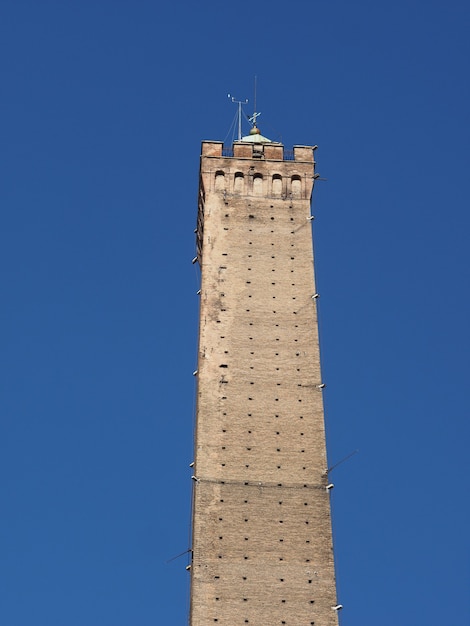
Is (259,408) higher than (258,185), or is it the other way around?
(258,185)

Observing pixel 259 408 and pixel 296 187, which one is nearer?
pixel 259 408

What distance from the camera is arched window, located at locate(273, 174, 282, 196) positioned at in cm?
3409

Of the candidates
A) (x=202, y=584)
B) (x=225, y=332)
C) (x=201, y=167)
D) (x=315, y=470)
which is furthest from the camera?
(x=201, y=167)

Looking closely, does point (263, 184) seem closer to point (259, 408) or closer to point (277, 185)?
point (277, 185)

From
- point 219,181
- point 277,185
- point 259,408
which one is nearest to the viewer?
point 259,408

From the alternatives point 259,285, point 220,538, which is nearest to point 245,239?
point 259,285

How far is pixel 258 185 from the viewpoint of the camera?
34188 mm

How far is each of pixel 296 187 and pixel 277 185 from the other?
1.78ft

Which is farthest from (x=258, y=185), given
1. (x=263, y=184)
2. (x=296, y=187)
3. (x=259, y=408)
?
(x=259, y=408)

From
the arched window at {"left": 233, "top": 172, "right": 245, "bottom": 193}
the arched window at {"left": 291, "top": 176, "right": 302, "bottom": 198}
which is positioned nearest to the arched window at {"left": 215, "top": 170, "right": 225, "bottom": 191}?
the arched window at {"left": 233, "top": 172, "right": 245, "bottom": 193}

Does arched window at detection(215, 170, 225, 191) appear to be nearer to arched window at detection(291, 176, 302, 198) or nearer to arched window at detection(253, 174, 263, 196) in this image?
arched window at detection(253, 174, 263, 196)

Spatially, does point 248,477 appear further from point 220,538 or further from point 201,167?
point 201,167

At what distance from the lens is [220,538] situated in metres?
27.5

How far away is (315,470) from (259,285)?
18.1 feet
